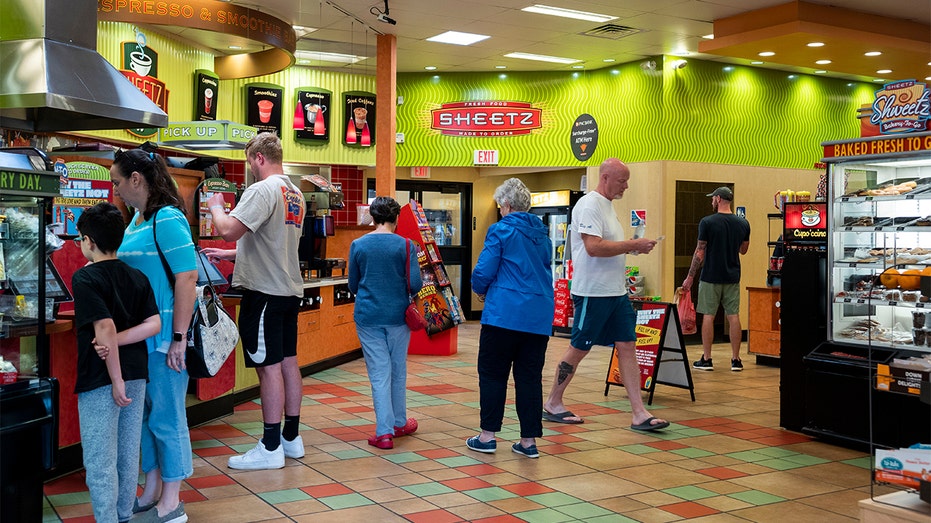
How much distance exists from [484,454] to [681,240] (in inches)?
263

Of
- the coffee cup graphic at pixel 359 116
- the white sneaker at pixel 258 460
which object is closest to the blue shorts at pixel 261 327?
the white sneaker at pixel 258 460

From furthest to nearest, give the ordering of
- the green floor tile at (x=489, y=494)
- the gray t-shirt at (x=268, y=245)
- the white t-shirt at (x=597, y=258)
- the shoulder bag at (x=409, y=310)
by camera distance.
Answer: the white t-shirt at (x=597, y=258), the shoulder bag at (x=409, y=310), the gray t-shirt at (x=268, y=245), the green floor tile at (x=489, y=494)

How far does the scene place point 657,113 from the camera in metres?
11.4

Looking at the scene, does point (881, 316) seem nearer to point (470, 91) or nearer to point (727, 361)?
point (727, 361)

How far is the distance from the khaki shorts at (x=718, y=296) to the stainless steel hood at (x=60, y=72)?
19.2ft

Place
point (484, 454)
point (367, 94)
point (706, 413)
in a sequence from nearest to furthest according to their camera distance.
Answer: point (484, 454) < point (706, 413) < point (367, 94)

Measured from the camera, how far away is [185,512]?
402 centimetres

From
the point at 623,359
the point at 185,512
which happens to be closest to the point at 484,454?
the point at 623,359

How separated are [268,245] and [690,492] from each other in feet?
8.30

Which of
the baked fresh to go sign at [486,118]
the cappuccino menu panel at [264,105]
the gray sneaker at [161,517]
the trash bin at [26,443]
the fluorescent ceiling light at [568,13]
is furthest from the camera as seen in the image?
the baked fresh to go sign at [486,118]

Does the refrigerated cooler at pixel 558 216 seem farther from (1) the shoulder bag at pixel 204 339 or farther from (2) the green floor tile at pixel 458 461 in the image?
(1) the shoulder bag at pixel 204 339

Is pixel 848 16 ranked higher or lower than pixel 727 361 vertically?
higher

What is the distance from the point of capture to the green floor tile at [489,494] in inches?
171

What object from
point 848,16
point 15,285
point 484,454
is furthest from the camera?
point 848,16
